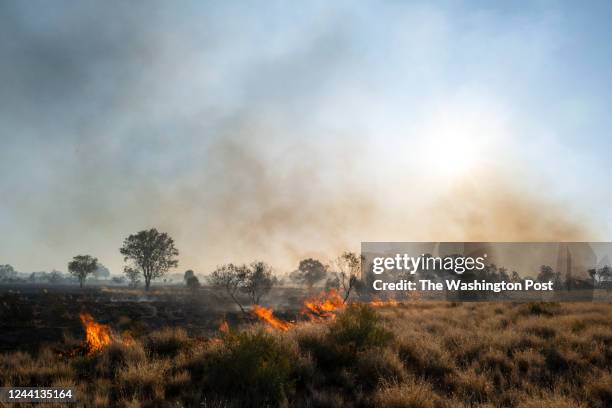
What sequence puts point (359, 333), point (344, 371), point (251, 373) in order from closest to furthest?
point (251, 373)
point (344, 371)
point (359, 333)

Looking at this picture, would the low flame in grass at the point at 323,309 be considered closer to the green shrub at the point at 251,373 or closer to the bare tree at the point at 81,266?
the green shrub at the point at 251,373

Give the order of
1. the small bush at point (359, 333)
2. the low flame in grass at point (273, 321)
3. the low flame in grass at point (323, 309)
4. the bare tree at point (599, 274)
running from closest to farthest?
1. the small bush at point (359, 333)
2. the low flame in grass at point (273, 321)
3. the low flame in grass at point (323, 309)
4. the bare tree at point (599, 274)

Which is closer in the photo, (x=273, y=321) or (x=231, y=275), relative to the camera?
(x=273, y=321)

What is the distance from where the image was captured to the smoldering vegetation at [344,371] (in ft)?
26.3

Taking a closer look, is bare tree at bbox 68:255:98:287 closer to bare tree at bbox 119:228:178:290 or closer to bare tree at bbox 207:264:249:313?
bare tree at bbox 119:228:178:290

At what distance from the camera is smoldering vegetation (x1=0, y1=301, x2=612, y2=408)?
801 cm

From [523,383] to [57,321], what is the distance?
31.3 meters

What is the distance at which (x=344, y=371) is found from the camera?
988cm

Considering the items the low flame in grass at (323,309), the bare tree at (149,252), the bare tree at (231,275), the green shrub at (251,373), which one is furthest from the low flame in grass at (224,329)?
the bare tree at (149,252)

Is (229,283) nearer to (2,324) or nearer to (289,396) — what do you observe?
(2,324)

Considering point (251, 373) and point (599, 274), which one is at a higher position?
point (251, 373)

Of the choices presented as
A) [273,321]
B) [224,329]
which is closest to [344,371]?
[224,329]

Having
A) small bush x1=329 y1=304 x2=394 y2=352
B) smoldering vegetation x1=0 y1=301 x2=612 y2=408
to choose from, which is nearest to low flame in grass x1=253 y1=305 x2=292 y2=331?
small bush x1=329 y1=304 x2=394 y2=352

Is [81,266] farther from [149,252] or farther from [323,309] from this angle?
[323,309]
